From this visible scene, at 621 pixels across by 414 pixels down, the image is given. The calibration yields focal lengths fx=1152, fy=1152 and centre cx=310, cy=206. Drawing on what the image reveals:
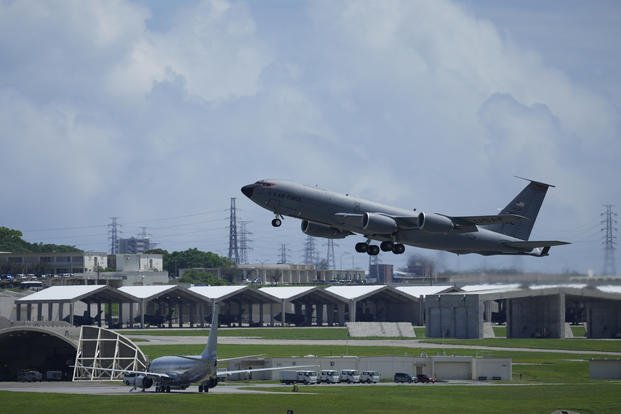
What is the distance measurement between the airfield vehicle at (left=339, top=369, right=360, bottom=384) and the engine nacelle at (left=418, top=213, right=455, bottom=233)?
19126mm

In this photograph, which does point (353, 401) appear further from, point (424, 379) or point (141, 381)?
point (424, 379)

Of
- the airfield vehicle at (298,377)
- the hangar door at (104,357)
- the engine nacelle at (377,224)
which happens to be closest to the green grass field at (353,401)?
the airfield vehicle at (298,377)

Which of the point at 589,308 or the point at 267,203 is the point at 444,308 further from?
the point at 267,203

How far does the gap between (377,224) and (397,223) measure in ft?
8.91

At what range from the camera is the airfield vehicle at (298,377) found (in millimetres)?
105069

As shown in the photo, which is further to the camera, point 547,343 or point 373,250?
point 547,343

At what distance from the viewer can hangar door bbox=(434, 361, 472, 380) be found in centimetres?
11031

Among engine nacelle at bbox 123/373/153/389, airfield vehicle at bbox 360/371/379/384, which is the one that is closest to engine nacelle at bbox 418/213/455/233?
airfield vehicle at bbox 360/371/379/384

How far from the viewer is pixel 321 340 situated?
530 ft

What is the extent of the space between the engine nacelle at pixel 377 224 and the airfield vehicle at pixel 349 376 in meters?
18.7

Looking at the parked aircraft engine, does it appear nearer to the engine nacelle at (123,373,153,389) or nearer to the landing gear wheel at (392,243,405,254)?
the engine nacelle at (123,373,153,389)

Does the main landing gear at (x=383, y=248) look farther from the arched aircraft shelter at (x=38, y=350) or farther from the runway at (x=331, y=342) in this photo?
the runway at (x=331, y=342)

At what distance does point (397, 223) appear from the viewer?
94.8 metres

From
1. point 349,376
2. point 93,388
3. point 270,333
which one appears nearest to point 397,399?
point 349,376
